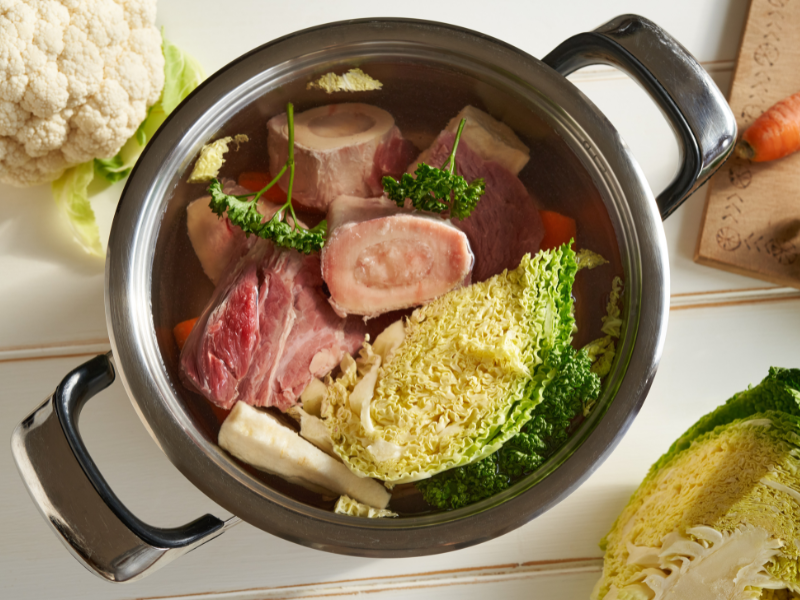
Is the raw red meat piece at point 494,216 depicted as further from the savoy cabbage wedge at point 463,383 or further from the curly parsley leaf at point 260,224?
the curly parsley leaf at point 260,224

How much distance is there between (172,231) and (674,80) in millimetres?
800

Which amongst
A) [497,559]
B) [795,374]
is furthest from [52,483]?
[795,374]

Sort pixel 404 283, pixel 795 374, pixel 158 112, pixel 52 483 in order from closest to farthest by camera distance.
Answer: pixel 52 483
pixel 404 283
pixel 795 374
pixel 158 112

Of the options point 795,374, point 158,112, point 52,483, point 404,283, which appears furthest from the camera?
point 158,112

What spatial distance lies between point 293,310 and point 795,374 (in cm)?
93

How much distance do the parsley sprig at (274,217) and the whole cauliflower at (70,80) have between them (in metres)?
0.35

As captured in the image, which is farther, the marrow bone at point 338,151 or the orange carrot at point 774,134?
the orange carrot at point 774,134

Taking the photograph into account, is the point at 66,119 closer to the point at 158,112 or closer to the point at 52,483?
the point at 158,112

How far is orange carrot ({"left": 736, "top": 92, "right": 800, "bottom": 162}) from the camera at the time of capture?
1.20m

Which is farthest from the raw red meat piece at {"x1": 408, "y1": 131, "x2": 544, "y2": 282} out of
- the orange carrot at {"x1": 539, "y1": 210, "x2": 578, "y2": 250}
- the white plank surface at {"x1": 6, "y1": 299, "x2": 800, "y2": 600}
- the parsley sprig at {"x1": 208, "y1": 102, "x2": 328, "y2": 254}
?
the white plank surface at {"x1": 6, "y1": 299, "x2": 800, "y2": 600}

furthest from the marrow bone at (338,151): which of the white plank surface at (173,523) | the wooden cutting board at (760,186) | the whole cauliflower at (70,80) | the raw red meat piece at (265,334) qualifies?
the wooden cutting board at (760,186)

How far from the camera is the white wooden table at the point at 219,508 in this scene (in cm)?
120

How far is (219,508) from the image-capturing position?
3.93ft

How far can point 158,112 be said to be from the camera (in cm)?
120
